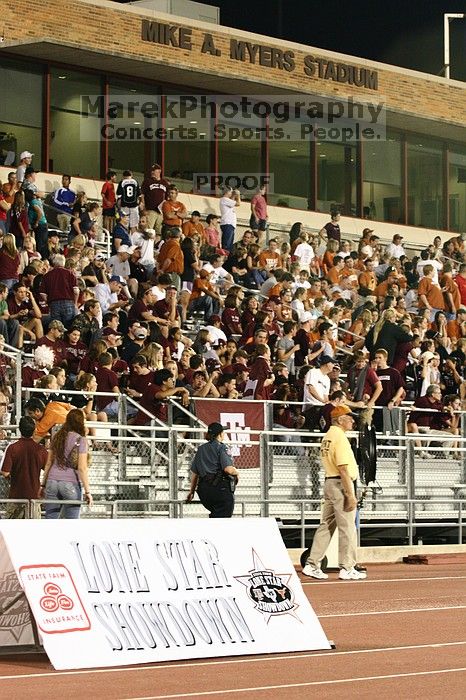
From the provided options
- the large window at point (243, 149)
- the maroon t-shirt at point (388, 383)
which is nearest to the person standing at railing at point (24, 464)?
the maroon t-shirt at point (388, 383)

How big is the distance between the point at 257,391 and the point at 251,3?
87.1 ft

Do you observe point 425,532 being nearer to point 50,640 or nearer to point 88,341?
point 88,341

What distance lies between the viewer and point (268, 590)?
11.5 metres

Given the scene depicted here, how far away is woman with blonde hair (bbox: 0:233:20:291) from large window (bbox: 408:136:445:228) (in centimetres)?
2073

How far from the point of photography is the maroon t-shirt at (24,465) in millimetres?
16047

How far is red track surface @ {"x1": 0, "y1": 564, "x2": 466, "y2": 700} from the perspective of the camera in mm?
9555

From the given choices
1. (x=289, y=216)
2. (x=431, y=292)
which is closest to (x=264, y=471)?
(x=431, y=292)

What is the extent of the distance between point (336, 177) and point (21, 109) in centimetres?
1034

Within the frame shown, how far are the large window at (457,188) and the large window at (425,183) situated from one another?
33cm

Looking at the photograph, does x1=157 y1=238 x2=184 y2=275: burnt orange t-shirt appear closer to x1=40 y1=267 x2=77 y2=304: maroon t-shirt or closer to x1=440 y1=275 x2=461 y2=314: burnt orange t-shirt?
x1=40 y1=267 x2=77 y2=304: maroon t-shirt

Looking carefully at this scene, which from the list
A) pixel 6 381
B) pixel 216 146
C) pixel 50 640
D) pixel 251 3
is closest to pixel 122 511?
pixel 6 381

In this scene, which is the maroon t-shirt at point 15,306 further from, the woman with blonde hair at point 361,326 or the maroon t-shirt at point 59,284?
the woman with blonde hair at point 361,326

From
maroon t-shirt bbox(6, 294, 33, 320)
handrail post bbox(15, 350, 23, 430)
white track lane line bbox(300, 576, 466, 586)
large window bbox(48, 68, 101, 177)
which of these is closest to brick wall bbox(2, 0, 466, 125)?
large window bbox(48, 68, 101, 177)

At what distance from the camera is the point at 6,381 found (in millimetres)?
18906
